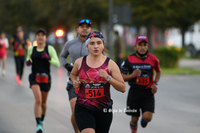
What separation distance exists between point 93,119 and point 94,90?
13.0 inches

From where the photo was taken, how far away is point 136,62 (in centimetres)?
620

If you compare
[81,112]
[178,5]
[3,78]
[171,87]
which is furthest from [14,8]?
[81,112]

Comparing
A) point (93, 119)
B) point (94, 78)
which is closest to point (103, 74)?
point (94, 78)

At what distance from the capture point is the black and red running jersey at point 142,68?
6.14 m

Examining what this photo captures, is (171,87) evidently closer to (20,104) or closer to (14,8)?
(20,104)

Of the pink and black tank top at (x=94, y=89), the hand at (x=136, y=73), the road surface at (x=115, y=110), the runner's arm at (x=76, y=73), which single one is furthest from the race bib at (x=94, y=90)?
the road surface at (x=115, y=110)

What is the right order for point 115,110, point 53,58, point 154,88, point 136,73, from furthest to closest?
point 115,110 → point 53,58 → point 154,88 → point 136,73

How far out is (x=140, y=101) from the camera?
20.4ft

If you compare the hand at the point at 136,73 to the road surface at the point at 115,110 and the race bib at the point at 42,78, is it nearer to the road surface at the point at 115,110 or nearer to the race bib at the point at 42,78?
the road surface at the point at 115,110

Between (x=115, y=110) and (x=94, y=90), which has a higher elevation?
(x=94, y=90)

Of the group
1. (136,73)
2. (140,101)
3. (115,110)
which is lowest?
(115,110)

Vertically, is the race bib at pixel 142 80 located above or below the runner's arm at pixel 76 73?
below

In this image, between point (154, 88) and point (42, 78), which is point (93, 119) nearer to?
point (154, 88)

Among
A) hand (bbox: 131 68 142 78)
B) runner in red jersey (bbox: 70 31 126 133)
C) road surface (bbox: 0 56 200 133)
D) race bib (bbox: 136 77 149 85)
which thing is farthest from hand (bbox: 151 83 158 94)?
runner in red jersey (bbox: 70 31 126 133)
